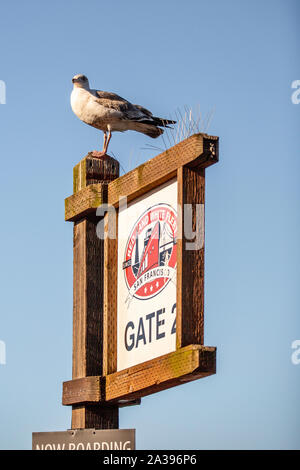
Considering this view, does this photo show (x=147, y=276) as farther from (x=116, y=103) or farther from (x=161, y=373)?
(x=116, y=103)

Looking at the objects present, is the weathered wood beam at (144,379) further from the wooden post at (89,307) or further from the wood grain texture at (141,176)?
the wood grain texture at (141,176)

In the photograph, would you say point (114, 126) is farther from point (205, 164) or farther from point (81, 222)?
point (205, 164)

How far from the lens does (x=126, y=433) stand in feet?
16.3

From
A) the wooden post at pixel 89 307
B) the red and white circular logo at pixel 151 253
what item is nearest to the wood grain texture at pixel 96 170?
the wooden post at pixel 89 307

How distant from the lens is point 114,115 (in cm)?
659

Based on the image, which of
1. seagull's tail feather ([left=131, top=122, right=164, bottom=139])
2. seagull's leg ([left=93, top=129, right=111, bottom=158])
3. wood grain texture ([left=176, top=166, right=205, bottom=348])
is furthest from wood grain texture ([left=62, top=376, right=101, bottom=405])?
seagull's tail feather ([left=131, top=122, right=164, bottom=139])

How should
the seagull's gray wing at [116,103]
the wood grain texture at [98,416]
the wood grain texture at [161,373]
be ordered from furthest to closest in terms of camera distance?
the seagull's gray wing at [116,103], the wood grain texture at [98,416], the wood grain texture at [161,373]

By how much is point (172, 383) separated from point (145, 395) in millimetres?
377

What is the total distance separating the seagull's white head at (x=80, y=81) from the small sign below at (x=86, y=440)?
8.48 feet

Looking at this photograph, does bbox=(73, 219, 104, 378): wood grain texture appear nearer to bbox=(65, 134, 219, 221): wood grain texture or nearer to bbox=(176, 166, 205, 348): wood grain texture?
bbox=(65, 134, 219, 221): wood grain texture

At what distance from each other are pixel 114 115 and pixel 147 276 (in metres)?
1.61

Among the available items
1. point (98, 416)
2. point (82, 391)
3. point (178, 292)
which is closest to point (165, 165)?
point (178, 292)

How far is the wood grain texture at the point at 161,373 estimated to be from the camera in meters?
4.72

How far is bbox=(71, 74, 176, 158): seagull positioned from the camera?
21.6 ft
